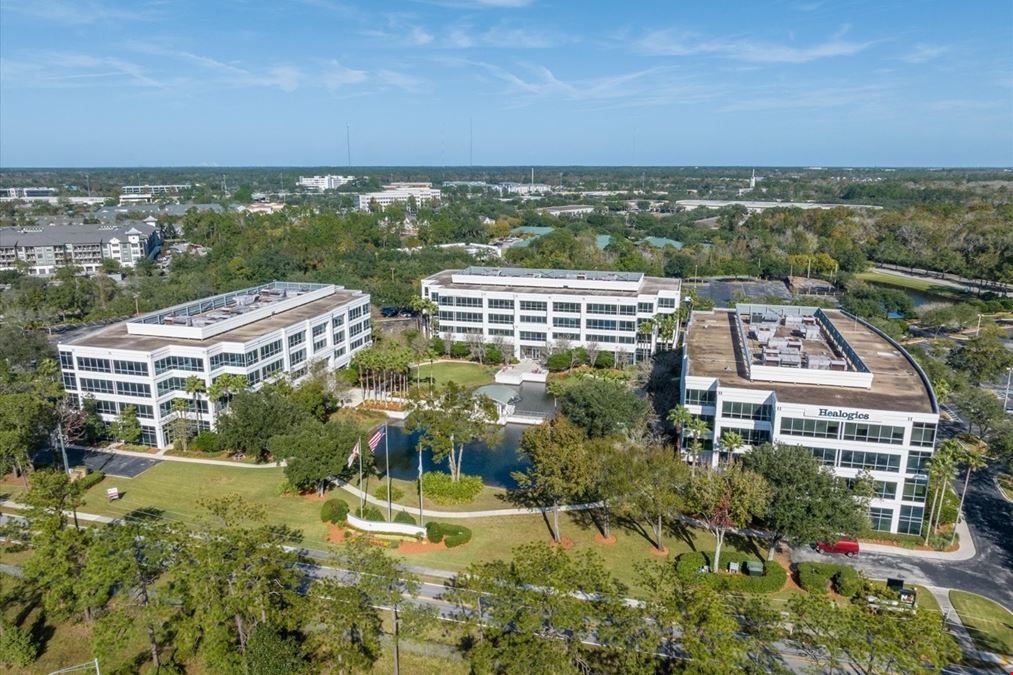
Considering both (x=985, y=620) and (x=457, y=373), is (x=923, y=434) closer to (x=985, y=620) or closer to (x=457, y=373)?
(x=985, y=620)

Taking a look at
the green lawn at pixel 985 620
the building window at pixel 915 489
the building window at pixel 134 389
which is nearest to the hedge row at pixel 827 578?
the green lawn at pixel 985 620

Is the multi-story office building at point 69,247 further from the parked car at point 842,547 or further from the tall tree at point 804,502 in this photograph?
the parked car at point 842,547

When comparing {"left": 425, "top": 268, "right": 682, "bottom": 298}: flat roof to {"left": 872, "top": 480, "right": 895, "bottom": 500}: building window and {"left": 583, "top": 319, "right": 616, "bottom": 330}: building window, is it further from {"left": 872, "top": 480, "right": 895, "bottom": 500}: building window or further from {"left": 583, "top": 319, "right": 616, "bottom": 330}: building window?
{"left": 872, "top": 480, "right": 895, "bottom": 500}: building window

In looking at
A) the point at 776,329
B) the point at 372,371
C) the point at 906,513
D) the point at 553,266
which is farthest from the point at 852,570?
the point at 553,266

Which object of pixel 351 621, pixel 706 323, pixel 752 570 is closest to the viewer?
pixel 351 621

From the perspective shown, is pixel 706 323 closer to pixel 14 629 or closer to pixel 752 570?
pixel 752 570

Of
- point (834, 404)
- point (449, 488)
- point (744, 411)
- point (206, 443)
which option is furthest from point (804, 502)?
point (206, 443)

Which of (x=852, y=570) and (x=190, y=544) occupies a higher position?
(x=190, y=544)
